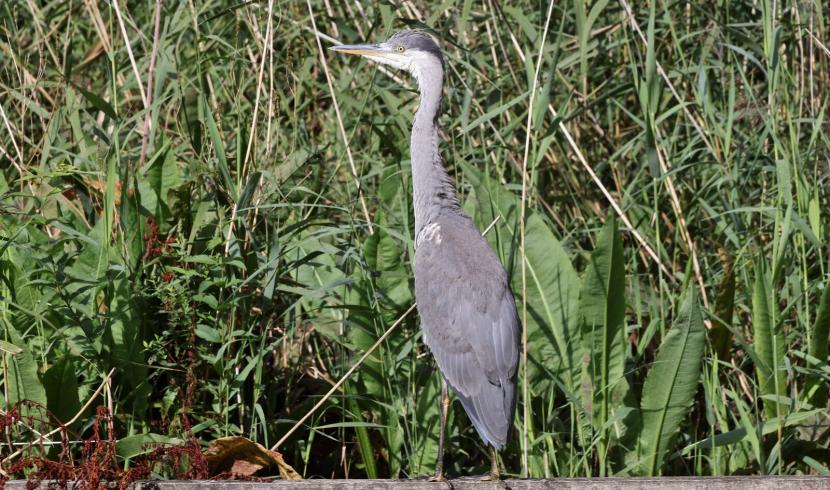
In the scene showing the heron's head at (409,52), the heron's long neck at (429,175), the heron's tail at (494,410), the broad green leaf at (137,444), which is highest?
the heron's head at (409,52)

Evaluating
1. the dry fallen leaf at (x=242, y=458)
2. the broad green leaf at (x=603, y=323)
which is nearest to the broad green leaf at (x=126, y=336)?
the dry fallen leaf at (x=242, y=458)

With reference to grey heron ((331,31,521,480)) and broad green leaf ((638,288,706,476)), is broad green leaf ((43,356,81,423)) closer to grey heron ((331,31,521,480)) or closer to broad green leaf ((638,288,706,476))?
grey heron ((331,31,521,480))

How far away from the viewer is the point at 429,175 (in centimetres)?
351

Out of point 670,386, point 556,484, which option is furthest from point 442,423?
point 670,386

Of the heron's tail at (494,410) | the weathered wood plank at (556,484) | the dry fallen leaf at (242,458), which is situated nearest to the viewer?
the weathered wood plank at (556,484)

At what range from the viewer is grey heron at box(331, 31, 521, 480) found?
3166mm

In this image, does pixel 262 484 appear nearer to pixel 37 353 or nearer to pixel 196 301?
pixel 196 301

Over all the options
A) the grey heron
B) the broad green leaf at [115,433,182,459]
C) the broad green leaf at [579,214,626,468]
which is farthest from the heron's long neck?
the broad green leaf at [115,433,182,459]

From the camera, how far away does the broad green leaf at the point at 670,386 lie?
11.1ft

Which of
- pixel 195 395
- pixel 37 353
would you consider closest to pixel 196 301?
pixel 195 395

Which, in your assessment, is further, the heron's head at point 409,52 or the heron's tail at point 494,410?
the heron's head at point 409,52

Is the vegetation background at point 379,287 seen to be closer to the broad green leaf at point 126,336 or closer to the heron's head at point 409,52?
the broad green leaf at point 126,336

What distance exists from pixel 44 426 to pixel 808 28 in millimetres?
3323

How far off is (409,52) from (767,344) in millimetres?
1685
